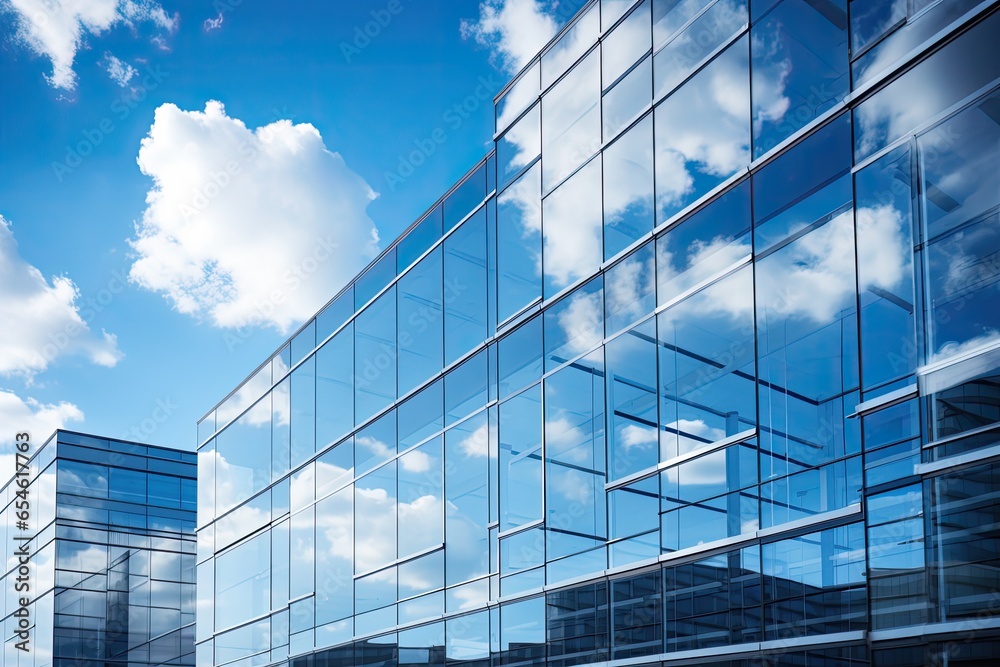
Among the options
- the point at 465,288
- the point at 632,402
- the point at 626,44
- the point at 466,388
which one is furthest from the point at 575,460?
the point at 626,44

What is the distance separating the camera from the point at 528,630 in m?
16.1

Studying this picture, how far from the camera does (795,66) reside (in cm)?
1266

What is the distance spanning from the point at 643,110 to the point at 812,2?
11.0ft

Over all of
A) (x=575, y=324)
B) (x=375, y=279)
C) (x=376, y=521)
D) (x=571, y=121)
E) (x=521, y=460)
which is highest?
(x=571, y=121)

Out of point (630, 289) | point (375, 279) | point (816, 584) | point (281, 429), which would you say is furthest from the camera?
point (281, 429)

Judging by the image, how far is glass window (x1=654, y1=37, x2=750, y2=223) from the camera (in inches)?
533

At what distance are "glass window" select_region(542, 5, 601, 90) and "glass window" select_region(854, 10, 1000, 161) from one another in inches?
243

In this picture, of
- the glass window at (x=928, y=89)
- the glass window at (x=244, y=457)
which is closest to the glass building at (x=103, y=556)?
the glass window at (x=244, y=457)

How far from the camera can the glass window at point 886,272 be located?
10742mm

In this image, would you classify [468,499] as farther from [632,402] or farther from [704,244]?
[704,244]

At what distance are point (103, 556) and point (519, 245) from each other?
2830 centimetres

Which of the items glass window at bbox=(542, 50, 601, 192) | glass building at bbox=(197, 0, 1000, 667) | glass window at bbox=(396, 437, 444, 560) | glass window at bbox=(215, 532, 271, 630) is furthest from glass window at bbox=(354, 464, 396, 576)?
glass window at bbox=(542, 50, 601, 192)

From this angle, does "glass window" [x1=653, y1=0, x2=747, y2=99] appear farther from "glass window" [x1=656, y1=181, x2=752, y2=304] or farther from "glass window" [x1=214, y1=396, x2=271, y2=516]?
"glass window" [x1=214, y1=396, x2=271, y2=516]

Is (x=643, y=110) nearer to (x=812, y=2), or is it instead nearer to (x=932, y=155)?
(x=812, y=2)
